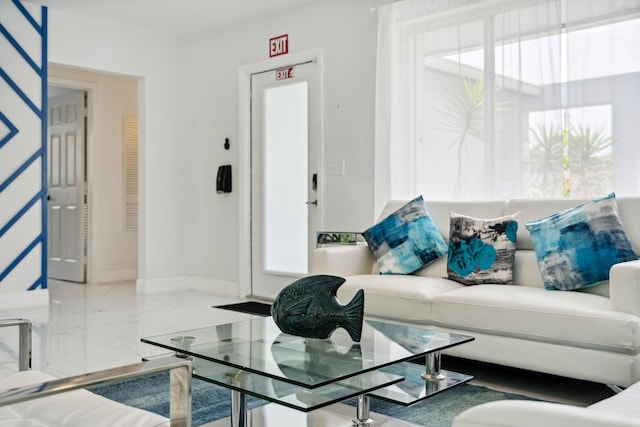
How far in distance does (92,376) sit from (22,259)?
4.66 m

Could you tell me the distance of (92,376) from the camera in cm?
113

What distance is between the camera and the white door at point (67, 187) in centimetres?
702

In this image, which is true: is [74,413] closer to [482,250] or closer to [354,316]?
[354,316]

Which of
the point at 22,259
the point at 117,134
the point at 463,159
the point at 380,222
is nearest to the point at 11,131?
the point at 22,259

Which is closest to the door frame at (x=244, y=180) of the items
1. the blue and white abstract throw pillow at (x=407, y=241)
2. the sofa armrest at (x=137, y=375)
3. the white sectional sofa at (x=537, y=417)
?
the blue and white abstract throw pillow at (x=407, y=241)

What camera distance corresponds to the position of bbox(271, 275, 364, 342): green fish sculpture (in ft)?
6.75

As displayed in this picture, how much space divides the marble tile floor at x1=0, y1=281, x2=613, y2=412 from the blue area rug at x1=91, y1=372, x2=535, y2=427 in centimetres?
23

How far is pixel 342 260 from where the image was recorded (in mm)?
3719

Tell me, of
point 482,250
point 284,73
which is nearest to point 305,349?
point 482,250

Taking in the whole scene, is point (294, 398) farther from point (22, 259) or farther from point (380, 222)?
point (22, 259)

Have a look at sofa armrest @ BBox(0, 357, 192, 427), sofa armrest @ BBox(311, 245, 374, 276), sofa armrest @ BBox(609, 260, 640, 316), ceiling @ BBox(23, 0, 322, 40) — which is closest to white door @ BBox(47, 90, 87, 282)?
ceiling @ BBox(23, 0, 322, 40)

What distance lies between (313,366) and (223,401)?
2.98 feet

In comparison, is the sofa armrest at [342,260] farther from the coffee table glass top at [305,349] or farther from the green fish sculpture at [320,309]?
the green fish sculpture at [320,309]

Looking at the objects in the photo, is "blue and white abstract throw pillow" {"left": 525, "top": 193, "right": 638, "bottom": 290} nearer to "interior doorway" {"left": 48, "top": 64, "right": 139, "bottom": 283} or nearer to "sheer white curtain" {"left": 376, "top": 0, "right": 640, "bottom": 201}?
"sheer white curtain" {"left": 376, "top": 0, "right": 640, "bottom": 201}
